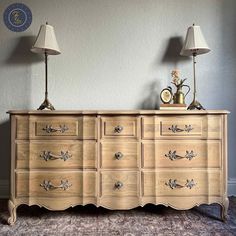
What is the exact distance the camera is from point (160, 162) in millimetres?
1659

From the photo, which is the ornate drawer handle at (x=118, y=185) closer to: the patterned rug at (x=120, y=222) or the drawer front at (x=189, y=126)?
the patterned rug at (x=120, y=222)

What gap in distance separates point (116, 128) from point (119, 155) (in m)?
0.19

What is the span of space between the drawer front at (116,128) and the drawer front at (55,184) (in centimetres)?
29

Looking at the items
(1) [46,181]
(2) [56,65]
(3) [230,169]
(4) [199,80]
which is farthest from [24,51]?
(3) [230,169]

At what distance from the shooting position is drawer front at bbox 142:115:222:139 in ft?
5.46

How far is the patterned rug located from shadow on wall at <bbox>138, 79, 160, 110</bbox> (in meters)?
0.90

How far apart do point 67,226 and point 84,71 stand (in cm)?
132

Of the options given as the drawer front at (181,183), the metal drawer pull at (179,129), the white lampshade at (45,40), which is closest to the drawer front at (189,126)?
the metal drawer pull at (179,129)

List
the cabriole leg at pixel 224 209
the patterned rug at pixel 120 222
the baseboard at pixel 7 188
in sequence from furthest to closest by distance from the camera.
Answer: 1. the baseboard at pixel 7 188
2. the cabriole leg at pixel 224 209
3. the patterned rug at pixel 120 222

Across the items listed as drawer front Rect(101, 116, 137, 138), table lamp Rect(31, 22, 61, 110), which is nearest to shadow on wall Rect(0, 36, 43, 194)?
table lamp Rect(31, 22, 61, 110)

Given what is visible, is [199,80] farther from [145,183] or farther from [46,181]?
[46,181]

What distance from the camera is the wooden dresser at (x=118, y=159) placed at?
1.63 m

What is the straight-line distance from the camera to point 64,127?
164 centimetres

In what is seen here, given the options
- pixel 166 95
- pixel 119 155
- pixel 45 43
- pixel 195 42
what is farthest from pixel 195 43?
pixel 45 43
